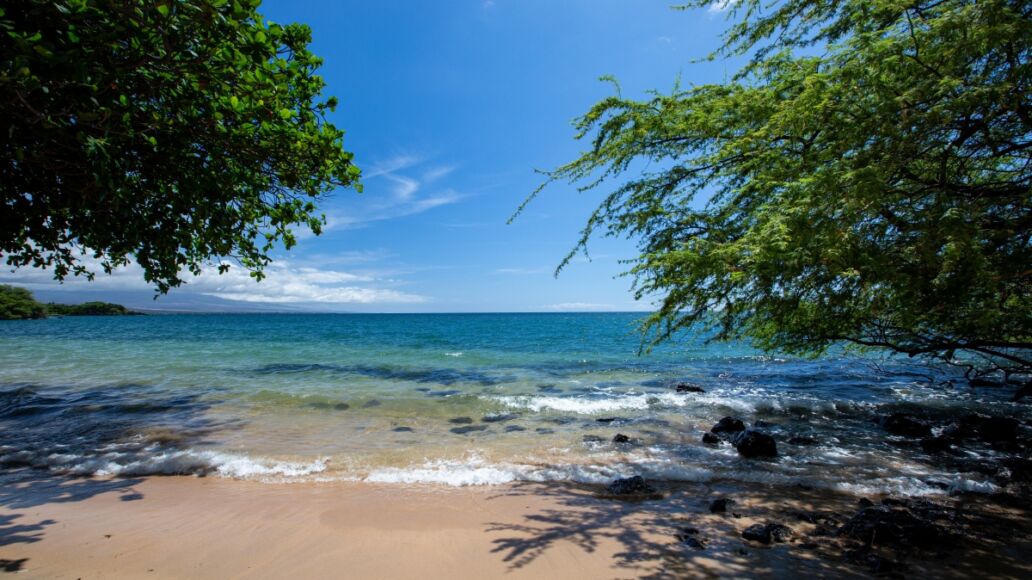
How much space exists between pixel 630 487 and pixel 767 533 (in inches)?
81.3

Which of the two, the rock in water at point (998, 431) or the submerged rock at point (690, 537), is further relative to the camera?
the rock in water at point (998, 431)

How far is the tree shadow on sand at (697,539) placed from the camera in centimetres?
441

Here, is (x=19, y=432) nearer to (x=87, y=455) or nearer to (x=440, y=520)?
A: (x=87, y=455)

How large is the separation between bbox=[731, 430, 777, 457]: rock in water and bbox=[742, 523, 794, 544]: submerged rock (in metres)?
3.73

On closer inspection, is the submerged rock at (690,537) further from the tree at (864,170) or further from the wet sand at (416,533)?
the tree at (864,170)

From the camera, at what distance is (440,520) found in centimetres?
573

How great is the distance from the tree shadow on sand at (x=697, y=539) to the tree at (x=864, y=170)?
2.49 m

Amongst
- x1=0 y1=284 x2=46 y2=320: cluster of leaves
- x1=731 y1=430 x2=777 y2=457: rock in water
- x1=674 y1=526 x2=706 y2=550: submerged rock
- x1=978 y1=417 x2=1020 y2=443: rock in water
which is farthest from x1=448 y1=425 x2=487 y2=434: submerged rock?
x1=0 y1=284 x2=46 y2=320: cluster of leaves

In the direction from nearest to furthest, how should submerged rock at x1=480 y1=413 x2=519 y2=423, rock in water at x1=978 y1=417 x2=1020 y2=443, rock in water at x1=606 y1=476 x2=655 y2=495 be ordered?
rock in water at x1=606 y1=476 x2=655 y2=495 < rock in water at x1=978 y1=417 x2=1020 y2=443 < submerged rock at x1=480 y1=413 x2=519 y2=423

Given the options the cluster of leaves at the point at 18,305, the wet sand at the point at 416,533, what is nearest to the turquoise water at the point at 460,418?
the wet sand at the point at 416,533

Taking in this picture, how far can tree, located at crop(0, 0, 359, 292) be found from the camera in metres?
3.92

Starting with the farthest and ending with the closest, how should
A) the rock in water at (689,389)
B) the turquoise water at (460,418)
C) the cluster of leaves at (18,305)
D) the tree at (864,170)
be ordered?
the cluster of leaves at (18,305), the rock in water at (689,389), the turquoise water at (460,418), the tree at (864,170)

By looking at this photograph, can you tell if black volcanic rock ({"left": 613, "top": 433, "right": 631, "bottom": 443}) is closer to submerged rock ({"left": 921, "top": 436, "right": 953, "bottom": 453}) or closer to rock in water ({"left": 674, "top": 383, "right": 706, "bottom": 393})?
submerged rock ({"left": 921, "top": 436, "right": 953, "bottom": 453})

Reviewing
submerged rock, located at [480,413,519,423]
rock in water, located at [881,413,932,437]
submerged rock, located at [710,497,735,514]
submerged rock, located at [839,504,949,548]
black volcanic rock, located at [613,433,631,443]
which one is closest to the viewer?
submerged rock, located at [839,504,949,548]
